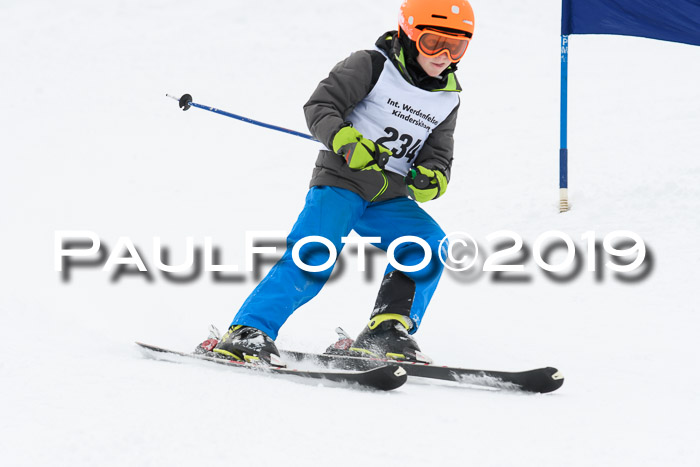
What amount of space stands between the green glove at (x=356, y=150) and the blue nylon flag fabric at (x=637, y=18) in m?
3.86

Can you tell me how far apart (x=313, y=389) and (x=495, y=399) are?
695 millimetres

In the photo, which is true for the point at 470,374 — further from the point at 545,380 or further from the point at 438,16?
the point at 438,16

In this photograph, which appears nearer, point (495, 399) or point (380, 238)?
point (495, 399)

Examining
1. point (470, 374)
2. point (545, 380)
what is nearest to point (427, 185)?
point (470, 374)

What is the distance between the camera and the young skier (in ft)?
10.8

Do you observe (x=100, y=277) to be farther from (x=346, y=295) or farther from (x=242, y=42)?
(x=242, y=42)

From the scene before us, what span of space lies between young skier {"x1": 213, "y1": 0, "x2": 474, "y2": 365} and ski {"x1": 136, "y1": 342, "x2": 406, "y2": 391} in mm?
101

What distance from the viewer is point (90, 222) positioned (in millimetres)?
7746

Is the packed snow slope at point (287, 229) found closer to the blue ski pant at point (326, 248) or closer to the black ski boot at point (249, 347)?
the black ski boot at point (249, 347)

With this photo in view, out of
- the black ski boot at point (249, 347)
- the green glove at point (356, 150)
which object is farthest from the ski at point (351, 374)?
the green glove at point (356, 150)

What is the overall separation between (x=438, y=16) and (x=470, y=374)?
1.58m

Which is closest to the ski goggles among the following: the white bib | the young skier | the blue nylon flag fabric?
the young skier

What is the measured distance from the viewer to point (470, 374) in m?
3.10

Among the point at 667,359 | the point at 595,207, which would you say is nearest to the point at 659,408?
the point at 667,359
